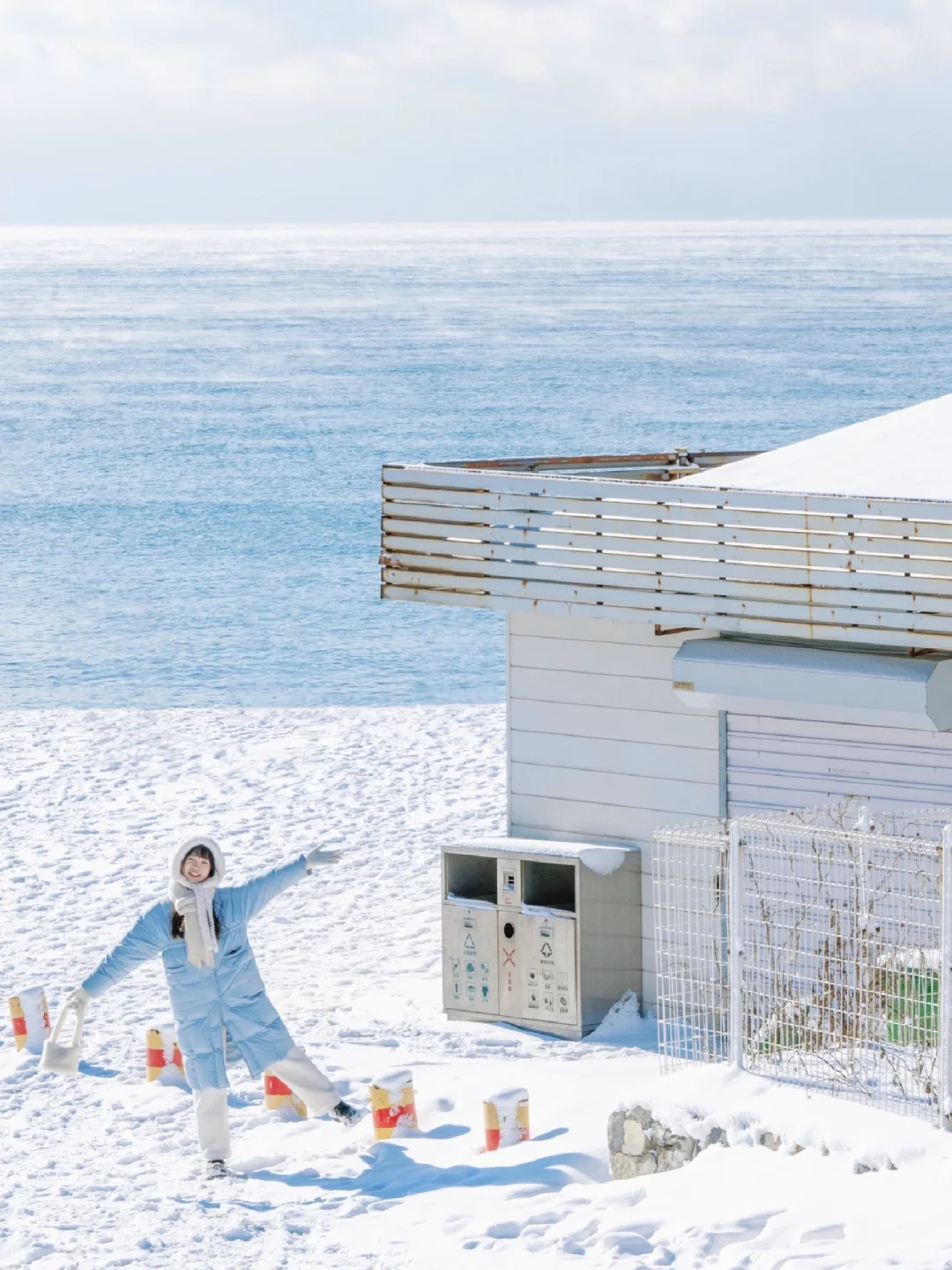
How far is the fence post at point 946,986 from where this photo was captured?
7.68 m

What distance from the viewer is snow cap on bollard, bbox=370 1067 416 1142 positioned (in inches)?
363

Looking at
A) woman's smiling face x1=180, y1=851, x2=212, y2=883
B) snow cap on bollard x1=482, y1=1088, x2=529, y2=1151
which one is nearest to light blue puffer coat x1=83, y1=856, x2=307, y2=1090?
woman's smiling face x1=180, y1=851, x2=212, y2=883

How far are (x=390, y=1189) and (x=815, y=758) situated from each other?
3.77 metres

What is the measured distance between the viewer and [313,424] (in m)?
76.8

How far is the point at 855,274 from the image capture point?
587 ft

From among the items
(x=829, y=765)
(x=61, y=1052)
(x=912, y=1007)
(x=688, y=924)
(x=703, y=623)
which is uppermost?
(x=703, y=623)

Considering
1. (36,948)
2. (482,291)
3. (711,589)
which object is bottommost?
(36,948)

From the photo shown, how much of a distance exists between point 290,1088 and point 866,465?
5.19m

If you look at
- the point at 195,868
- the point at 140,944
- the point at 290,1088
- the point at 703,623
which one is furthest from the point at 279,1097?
the point at 703,623

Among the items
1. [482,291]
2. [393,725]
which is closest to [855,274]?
[482,291]

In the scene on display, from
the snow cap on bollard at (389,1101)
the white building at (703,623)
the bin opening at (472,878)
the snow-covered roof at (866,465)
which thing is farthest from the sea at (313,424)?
the snow cap on bollard at (389,1101)

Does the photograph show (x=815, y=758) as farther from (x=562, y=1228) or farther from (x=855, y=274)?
(x=855, y=274)

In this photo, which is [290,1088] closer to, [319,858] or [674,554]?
[319,858]

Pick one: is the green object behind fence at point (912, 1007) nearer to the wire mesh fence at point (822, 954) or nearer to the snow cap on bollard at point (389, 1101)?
the wire mesh fence at point (822, 954)
